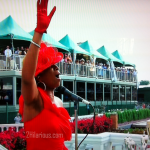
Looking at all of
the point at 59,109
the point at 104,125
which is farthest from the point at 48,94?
the point at 104,125

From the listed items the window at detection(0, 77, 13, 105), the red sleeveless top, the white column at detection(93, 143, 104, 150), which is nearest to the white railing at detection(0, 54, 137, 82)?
the window at detection(0, 77, 13, 105)

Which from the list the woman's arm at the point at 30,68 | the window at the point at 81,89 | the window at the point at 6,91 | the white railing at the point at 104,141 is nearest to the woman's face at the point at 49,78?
the woman's arm at the point at 30,68

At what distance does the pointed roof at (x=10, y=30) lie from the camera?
13413mm

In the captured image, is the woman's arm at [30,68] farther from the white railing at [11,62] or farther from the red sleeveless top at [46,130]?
the white railing at [11,62]

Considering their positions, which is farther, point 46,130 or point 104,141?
point 104,141

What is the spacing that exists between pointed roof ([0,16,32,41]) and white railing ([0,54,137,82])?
1.22m

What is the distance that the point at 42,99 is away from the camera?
2.22 m

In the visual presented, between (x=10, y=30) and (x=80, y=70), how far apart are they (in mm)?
5168

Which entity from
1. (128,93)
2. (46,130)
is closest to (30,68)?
(46,130)

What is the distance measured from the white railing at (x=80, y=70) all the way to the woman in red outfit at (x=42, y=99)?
9247 millimetres

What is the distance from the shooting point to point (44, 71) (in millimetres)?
2371

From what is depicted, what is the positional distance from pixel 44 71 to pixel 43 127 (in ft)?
1.44

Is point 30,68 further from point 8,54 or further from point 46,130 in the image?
point 8,54

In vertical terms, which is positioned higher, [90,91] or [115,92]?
[90,91]
